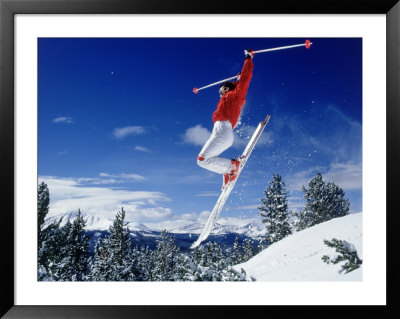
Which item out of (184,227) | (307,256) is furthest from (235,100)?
(307,256)

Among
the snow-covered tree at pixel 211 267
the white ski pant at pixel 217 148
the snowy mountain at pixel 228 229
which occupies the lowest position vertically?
the snow-covered tree at pixel 211 267

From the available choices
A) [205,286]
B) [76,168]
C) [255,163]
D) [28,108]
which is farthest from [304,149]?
[28,108]

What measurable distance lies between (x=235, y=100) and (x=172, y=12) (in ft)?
2.97

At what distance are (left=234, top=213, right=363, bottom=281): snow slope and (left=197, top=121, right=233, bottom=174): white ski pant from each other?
85 cm

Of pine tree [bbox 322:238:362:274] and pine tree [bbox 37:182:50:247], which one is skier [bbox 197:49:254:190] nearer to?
pine tree [bbox 322:238:362:274]

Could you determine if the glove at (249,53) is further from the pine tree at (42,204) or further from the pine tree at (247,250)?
the pine tree at (42,204)

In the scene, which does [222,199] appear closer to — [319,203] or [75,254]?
[319,203]

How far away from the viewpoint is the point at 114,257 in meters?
2.79

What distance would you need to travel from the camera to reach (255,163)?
302cm

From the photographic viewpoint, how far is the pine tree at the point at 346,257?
2.62 m

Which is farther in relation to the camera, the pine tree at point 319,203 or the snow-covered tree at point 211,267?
the pine tree at point 319,203

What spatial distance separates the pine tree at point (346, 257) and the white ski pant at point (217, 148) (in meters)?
1.13

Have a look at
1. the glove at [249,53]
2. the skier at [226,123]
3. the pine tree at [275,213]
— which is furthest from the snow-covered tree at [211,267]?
the glove at [249,53]

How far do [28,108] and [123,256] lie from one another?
4.89 feet
